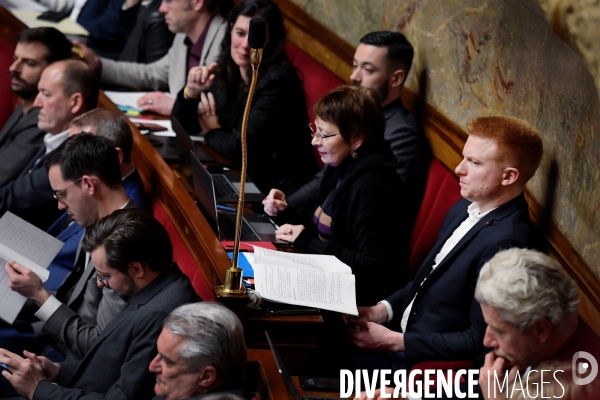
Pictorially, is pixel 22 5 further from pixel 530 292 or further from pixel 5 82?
pixel 530 292

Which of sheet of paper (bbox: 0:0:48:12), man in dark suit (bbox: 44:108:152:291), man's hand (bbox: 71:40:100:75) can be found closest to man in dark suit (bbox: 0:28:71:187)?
man's hand (bbox: 71:40:100:75)

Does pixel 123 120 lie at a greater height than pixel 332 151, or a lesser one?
lesser

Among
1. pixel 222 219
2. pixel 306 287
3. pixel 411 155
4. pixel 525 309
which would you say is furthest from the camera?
pixel 411 155

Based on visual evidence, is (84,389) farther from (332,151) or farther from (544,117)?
(544,117)

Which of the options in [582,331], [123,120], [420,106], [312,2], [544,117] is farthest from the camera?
[312,2]

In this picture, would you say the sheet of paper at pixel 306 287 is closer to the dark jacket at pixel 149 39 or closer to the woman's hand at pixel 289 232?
the woman's hand at pixel 289 232

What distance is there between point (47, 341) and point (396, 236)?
1.30 meters

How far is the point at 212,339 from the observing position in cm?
201

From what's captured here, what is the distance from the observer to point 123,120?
335cm

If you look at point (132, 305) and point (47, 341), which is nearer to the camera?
point (132, 305)

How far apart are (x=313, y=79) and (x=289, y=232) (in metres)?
1.70

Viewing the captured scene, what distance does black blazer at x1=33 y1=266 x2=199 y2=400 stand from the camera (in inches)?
90.5

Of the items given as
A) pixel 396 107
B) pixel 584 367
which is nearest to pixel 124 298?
pixel 584 367

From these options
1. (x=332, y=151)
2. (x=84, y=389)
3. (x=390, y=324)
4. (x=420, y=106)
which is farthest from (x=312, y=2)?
(x=84, y=389)
